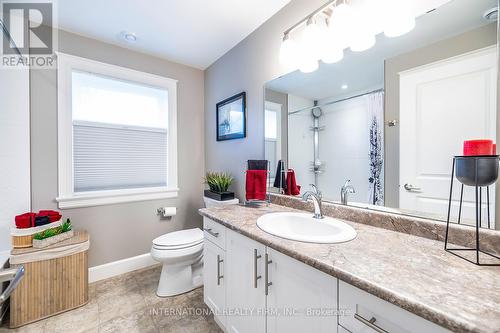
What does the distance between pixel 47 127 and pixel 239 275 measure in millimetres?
2045

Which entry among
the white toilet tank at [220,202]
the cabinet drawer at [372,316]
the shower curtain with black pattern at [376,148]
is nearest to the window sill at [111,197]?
the white toilet tank at [220,202]

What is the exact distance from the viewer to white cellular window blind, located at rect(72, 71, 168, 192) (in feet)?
6.59

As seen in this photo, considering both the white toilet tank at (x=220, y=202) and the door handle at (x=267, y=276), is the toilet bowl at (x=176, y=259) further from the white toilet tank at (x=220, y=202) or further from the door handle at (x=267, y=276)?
the door handle at (x=267, y=276)

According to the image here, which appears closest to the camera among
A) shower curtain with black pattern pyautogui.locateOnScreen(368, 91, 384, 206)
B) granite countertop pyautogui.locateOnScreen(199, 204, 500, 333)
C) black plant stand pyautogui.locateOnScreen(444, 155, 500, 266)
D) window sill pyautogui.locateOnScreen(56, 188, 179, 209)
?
granite countertop pyautogui.locateOnScreen(199, 204, 500, 333)

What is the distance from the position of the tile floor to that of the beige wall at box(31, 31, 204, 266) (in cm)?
43

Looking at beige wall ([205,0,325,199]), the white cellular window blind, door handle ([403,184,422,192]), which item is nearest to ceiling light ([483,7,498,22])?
door handle ([403,184,422,192])

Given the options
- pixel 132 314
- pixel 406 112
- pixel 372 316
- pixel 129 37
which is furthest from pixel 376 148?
pixel 129 37

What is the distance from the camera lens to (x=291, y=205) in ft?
5.24

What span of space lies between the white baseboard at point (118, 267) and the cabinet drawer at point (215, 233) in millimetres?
1264

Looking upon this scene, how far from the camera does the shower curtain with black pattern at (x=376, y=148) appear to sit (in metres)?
1.14

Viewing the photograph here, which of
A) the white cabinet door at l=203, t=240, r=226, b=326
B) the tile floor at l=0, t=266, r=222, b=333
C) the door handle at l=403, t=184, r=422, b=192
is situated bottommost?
the tile floor at l=0, t=266, r=222, b=333

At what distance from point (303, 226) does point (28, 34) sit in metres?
2.65

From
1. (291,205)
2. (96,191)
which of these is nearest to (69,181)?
(96,191)

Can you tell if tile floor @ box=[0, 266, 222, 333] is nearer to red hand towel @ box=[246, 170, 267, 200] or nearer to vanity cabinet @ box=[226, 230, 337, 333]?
vanity cabinet @ box=[226, 230, 337, 333]
